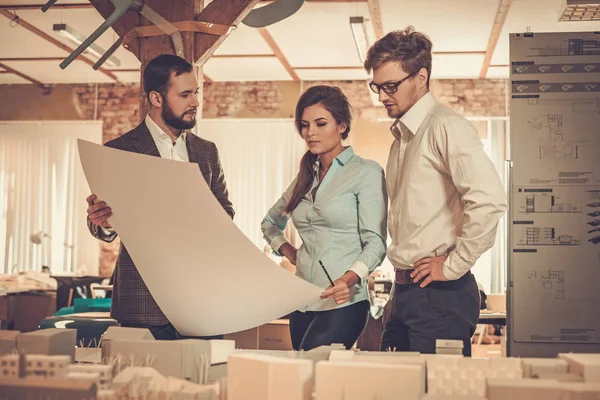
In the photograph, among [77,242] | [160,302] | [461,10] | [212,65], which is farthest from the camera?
[77,242]

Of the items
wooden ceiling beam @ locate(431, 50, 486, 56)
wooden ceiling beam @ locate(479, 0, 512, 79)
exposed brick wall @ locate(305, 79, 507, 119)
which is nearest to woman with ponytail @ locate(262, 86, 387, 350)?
wooden ceiling beam @ locate(479, 0, 512, 79)

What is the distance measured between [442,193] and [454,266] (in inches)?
8.1

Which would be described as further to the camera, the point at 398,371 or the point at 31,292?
the point at 31,292

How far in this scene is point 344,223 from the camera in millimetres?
1979

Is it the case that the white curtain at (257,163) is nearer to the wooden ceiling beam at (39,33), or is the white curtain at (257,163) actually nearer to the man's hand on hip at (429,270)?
the wooden ceiling beam at (39,33)

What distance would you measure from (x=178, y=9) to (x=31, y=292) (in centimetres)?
535

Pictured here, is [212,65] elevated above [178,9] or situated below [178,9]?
above

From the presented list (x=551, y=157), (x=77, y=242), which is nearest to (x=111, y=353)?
(x=551, y=157)

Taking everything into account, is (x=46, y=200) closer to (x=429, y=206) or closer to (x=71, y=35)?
(x=71, y=35)

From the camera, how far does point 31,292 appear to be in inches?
287

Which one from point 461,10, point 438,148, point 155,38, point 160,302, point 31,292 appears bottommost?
point 31,292

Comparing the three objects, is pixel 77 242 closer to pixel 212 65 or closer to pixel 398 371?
pixel 212 65

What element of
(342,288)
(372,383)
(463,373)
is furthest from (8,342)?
Answer: (342,288)

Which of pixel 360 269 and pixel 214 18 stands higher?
pixel 214 18
